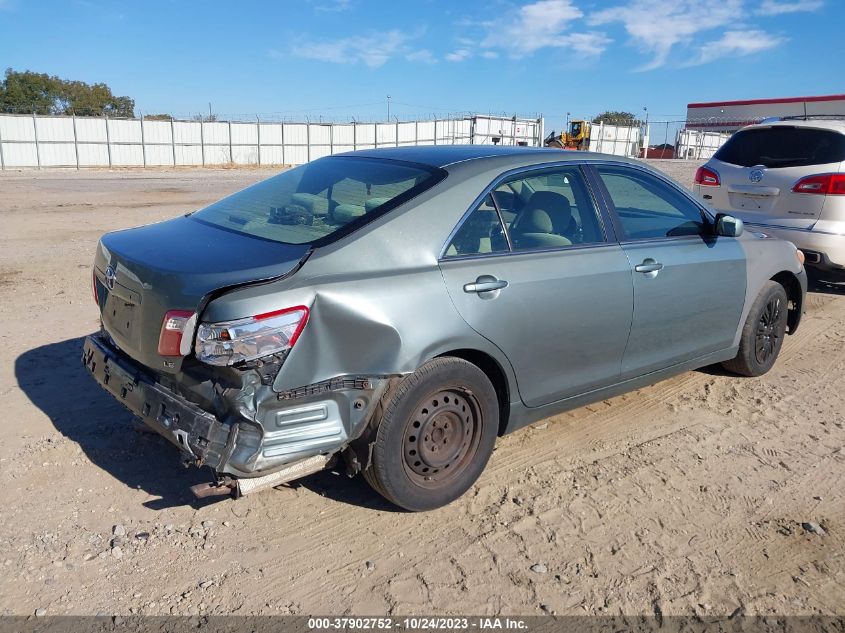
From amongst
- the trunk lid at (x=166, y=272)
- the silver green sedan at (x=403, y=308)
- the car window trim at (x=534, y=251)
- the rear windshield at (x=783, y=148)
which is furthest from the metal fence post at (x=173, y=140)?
the car window trim at (x=534, y=251)

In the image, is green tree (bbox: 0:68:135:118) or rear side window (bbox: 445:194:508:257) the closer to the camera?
rear side window (bbox: 445:194:508:257)

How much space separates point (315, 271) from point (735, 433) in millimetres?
3021

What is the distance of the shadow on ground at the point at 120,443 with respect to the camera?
11.7 feet

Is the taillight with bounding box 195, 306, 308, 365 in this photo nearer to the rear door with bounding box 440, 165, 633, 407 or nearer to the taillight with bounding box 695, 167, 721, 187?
the rear door with bounding box 440, 165, 633, 407

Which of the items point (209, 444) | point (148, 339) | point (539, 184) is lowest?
point (209, 444)

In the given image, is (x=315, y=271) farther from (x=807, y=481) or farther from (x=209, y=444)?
(x=807, y=481)

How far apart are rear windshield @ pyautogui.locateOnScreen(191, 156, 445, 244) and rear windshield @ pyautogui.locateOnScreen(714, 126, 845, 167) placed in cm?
547

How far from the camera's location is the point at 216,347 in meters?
2.79

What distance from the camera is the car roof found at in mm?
3781

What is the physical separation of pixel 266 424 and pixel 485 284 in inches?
49.2

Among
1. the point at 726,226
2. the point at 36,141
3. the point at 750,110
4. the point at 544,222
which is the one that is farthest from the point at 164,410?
the point at 750,110

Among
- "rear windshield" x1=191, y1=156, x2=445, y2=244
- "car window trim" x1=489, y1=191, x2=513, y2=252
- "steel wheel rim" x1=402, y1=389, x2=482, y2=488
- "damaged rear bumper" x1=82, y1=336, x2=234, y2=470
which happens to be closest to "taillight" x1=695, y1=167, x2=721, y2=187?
"car window trim" x1=489, y1=191, x2=513, y2=252

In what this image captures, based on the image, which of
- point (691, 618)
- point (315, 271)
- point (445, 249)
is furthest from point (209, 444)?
point (691, 618)

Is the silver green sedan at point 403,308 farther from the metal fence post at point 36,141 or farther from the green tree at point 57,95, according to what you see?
the green tree at point 57,95
